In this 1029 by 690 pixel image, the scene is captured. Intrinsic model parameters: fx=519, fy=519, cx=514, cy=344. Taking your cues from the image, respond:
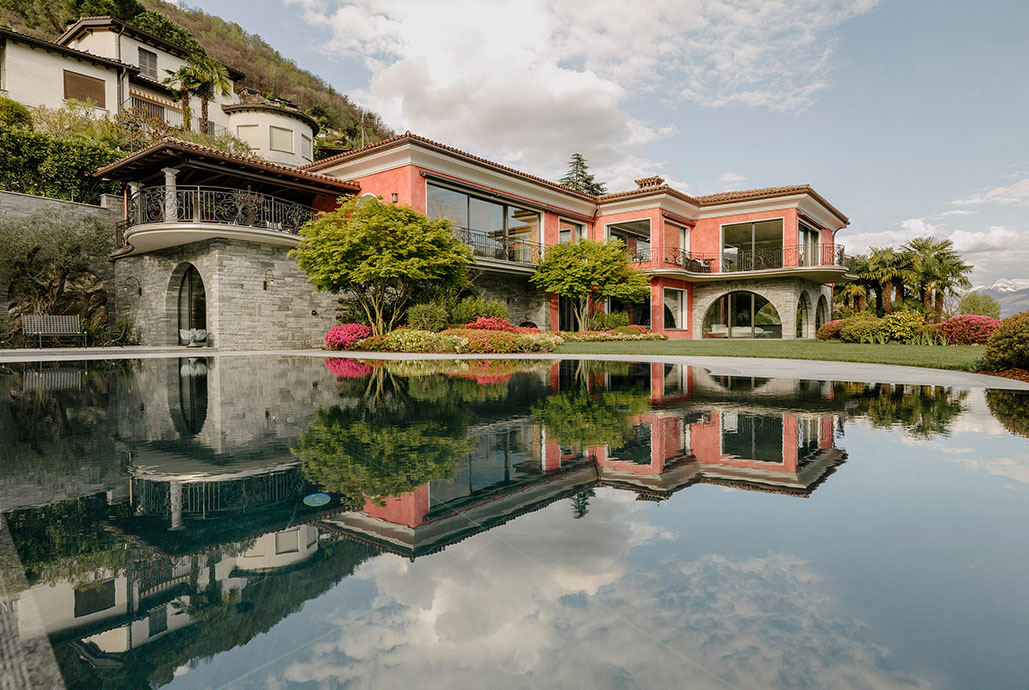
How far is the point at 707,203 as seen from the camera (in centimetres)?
2606

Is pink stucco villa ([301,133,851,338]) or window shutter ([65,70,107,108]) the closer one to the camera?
pink stucco villa ([301,133,851,338])

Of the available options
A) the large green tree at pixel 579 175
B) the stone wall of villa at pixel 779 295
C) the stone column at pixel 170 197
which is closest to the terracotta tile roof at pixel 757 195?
the stone wall of villa at pixel 779 295

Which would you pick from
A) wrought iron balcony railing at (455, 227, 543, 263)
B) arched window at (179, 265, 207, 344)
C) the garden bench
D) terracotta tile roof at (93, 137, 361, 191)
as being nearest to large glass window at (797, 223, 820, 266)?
wrought iron balcony railing at (455, 227, 543, 263)

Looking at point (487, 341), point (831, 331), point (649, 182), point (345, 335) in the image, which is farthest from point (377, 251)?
point (831, 331)

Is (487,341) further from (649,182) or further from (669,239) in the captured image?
(649,182)

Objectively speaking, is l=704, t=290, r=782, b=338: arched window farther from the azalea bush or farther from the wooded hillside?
the wooded hillside

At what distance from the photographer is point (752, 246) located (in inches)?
1017

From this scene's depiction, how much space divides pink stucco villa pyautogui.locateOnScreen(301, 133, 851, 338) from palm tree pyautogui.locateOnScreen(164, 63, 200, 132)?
1202 centimetres

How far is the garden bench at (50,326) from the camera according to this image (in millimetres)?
15867

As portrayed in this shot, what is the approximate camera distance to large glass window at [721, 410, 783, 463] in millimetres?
3354

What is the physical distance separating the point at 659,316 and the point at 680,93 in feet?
32.8

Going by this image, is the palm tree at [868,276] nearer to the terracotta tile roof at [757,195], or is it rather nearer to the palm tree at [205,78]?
the terracotta tile roof at [757,195]

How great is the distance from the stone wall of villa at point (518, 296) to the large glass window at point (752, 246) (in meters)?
9.81

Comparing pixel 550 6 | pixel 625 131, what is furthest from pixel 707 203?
pixel 625 131
